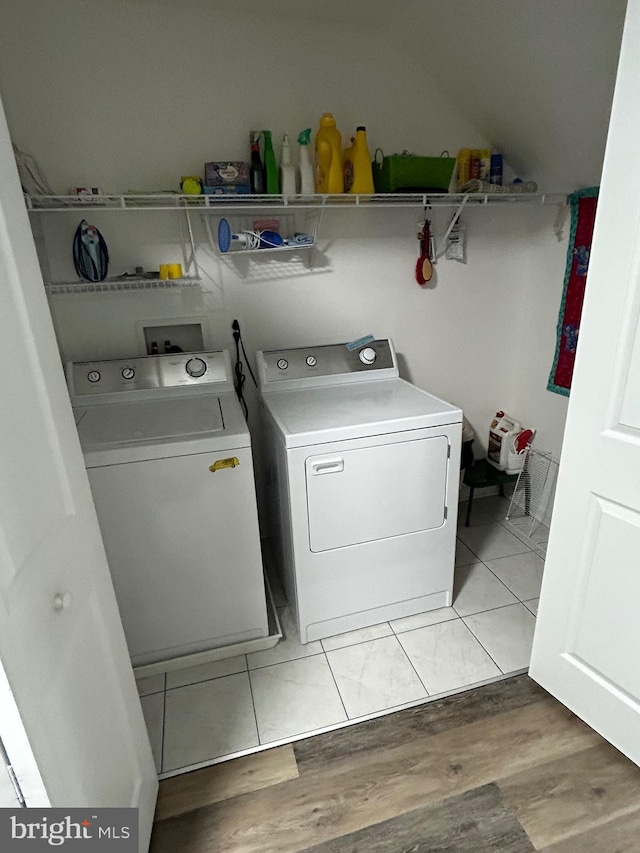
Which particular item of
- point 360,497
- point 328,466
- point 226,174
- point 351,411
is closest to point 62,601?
point 328,466

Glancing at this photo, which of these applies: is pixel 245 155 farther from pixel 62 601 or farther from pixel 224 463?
pixel 62 601

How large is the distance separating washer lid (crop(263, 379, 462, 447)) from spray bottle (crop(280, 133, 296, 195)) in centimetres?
83

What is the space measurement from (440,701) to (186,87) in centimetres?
251

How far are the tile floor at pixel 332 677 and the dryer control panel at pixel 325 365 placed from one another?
39.3 inches

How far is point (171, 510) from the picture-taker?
1647 millimetres

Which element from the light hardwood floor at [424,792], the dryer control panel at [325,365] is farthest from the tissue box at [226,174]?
the light hardwood floor at [424,792]

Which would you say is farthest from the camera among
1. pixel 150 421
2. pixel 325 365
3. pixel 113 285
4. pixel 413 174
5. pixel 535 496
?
pixel 535 496

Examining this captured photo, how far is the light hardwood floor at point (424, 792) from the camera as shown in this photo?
130 centimetres

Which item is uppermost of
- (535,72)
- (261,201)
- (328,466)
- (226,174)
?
(535,72)

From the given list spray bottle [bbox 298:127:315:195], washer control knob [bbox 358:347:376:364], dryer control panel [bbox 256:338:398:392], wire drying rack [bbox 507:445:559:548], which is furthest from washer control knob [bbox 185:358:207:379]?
wire drying rack [bbox 507:445:559:548]

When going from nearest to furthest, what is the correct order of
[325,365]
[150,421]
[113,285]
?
[150,421] < [113,285] < [325,365]

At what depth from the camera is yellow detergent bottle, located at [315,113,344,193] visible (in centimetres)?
199

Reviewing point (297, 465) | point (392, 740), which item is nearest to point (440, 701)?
point (392, 740)

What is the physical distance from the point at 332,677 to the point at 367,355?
4.48ft
